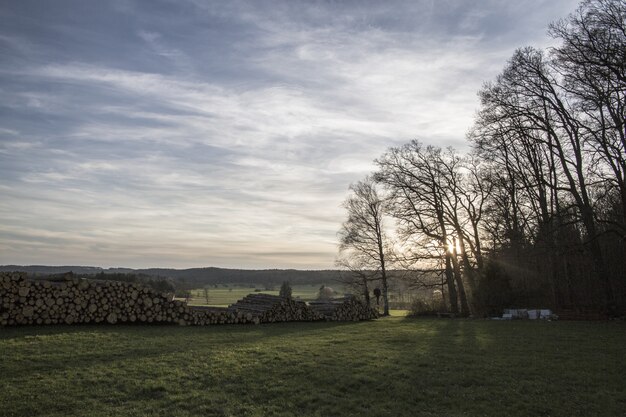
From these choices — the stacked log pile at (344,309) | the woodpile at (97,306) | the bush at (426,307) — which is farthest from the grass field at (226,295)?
the woodpile at (97,306)

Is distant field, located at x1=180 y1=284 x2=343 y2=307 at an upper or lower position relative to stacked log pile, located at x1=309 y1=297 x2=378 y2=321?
lower

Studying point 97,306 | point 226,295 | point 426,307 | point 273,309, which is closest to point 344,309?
point 273,309

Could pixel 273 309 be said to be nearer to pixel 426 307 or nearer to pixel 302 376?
pixel 302 376

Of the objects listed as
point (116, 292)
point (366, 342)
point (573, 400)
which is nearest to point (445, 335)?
point (366, 342)

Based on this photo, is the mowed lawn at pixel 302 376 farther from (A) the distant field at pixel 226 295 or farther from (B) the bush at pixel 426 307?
(A) the distant field at pixel 226 295

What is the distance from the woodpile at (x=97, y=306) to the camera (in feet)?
43.9

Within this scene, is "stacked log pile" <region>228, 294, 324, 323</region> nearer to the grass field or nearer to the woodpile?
the woodpile

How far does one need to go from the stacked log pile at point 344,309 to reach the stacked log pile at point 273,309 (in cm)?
85

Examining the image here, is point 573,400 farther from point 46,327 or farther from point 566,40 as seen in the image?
point 566,40

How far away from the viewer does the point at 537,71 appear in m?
20.2

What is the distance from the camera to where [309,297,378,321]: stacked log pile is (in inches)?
908

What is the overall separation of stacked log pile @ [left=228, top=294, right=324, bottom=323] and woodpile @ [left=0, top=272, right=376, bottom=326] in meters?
0.05

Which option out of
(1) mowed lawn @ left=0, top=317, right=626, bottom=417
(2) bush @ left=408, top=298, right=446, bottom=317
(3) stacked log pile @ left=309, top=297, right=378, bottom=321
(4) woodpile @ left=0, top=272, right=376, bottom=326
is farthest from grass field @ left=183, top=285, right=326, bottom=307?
(1) mowed lawn @ left=0, top=317, right=626, bottom=417

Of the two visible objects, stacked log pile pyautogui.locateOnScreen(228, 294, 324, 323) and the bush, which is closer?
stacked log pile pyautogui.locateOnScreen(228, 294, 324, 323)
